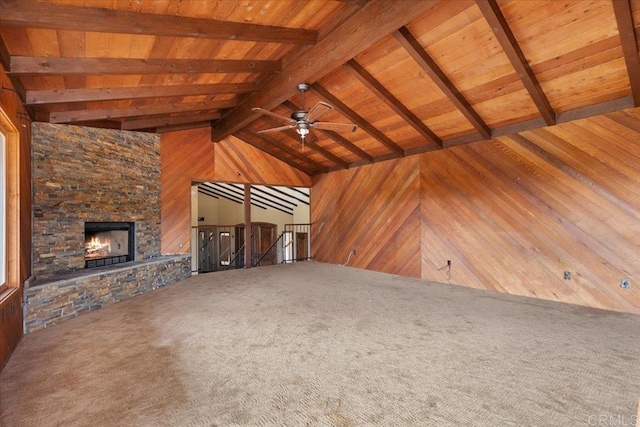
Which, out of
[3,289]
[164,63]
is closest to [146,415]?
[3,289]

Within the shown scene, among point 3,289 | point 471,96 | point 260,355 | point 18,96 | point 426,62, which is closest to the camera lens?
point 260,355

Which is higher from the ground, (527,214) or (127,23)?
(127,23)

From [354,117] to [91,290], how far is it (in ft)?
15.8

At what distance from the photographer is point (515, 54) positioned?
316cm

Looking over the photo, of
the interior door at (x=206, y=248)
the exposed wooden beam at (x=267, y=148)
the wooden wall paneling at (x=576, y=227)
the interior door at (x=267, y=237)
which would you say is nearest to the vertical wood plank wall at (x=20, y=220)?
the exposed wooden beam at (x=267, y=148)

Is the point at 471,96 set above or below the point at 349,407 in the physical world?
above

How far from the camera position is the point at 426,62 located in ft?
11.7

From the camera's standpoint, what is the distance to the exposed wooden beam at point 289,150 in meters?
6.85

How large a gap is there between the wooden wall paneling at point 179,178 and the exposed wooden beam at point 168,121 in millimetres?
439

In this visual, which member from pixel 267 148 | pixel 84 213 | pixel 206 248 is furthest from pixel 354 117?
pixel 206 248

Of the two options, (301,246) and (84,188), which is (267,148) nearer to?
(84,188)

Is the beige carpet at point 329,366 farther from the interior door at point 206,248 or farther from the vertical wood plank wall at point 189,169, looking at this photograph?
the interior door at point 206,248

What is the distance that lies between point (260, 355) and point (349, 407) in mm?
1014

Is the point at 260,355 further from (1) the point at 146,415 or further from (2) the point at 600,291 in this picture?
(2) the point at 600,291
